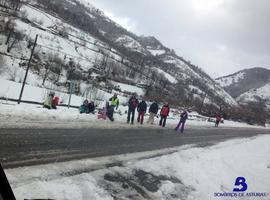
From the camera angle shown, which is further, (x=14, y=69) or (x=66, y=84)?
(x=66, y=84)

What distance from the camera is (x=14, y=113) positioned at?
1142 centimetres

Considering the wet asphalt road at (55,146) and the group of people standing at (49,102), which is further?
the group of people standing at (49,102)

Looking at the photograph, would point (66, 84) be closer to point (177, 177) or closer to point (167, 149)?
point (167, 149)

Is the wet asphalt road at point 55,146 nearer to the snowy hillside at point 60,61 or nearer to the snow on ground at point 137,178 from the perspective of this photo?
the snow on ground at point 137,178

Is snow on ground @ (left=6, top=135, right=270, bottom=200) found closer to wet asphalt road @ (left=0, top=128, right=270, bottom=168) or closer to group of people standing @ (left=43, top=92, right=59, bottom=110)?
wet asphalt road @ (left=0, top=128, right=270, bottom=168)

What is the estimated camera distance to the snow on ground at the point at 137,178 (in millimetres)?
5133

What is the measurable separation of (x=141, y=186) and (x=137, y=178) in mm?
502

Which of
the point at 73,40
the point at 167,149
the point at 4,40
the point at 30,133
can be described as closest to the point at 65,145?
the point at 30,133

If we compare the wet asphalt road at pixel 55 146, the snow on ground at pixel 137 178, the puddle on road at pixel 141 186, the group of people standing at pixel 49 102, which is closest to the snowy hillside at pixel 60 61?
the group of people standing at pixel 49 102

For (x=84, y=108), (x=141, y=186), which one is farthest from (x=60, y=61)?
(x=141, y=186)

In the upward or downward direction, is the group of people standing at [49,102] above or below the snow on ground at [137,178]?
above

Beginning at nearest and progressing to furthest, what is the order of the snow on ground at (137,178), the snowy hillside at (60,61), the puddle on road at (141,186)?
the snow on ground at (137,178), the puddle on road at (141,186), the snowy hillside at (60,61)

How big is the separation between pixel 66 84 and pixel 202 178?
4889 centimetres

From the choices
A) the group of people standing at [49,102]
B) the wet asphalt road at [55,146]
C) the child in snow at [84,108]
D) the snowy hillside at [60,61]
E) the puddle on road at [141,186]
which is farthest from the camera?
the snowy hillside at [60,61]
